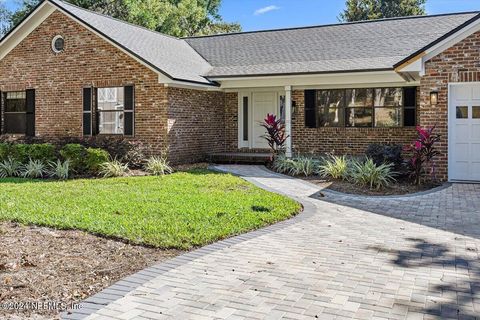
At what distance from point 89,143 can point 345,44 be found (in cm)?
985

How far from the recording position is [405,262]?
220 inches

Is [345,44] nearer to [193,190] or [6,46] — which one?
[193,190]

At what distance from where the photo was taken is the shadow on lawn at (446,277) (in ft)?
13.7

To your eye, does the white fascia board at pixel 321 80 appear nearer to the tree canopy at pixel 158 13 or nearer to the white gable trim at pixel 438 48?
the white gable trim at pixel 438 48

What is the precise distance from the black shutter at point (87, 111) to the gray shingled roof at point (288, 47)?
2155 mm

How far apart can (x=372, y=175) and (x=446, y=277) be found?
6980 millimetres

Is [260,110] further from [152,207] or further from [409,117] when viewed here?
[152,207]

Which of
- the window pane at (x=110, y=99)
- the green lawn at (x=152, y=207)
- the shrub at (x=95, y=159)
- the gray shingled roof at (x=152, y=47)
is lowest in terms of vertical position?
the green lawn at (x=152, y=207)

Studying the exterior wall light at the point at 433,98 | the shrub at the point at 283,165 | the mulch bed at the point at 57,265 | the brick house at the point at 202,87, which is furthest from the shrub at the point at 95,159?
the exterior wall light at the point at 433,98

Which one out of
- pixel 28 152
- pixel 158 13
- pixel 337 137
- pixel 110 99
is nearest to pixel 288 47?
pixel 337 137

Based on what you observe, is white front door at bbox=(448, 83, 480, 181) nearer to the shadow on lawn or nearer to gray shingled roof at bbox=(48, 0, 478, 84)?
gray shingled roof at bbox=(48, 0, 478, 84)

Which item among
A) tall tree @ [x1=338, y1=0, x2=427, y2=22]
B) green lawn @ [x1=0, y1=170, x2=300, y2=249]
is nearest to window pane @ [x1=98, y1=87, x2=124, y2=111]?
green lawn @ [x1=0, y1=170, x2=300, y2=249]

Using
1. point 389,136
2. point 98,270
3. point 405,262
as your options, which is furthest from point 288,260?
point 389,136

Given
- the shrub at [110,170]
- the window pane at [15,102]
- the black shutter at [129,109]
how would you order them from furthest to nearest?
the window pane at [15,102] → the black shutter at [129,109] → the shrub at [110,170]
